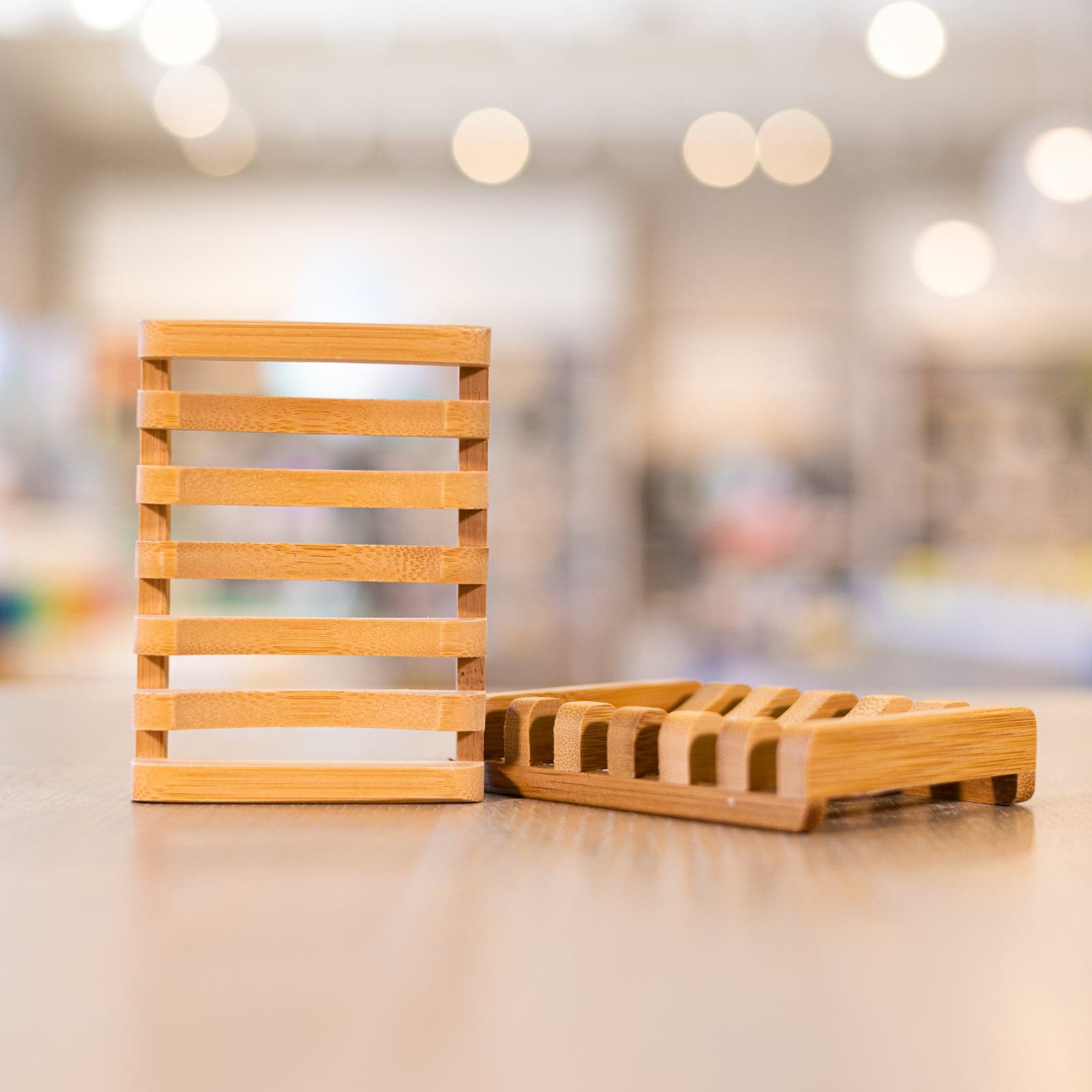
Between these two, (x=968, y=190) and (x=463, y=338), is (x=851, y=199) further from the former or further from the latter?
(x=463, y=338)

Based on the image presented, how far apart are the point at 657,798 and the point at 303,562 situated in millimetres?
195

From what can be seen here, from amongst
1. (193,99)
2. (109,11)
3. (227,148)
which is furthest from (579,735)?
(227,148)

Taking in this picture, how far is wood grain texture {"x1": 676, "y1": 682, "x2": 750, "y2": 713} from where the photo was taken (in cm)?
A: 76

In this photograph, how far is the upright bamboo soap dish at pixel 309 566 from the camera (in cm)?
65

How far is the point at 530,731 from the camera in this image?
2.21ft

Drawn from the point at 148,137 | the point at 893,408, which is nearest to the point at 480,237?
the point at 148,137

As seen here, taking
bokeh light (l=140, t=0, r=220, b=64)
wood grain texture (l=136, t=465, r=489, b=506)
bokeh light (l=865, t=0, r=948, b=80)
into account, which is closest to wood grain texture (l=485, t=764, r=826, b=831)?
wood grain texture (l=136, t=465, r=489, b=506)

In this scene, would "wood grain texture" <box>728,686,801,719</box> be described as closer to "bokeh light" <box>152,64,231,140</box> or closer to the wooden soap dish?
the wooden soap dish

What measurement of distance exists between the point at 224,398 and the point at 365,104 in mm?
5185

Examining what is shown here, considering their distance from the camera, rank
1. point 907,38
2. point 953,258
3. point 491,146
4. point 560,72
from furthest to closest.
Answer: point 491,146, point 953,258, point 560,72, point 907,38

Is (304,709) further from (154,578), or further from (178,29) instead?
(178,29)

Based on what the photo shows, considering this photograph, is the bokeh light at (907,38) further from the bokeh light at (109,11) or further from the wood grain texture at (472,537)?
the wood grain texture at (472,537)

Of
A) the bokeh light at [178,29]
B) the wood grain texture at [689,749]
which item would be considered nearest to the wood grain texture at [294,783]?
the wood grain texture at [689,749]

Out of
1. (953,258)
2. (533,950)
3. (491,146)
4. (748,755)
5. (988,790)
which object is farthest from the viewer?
(491,146)
